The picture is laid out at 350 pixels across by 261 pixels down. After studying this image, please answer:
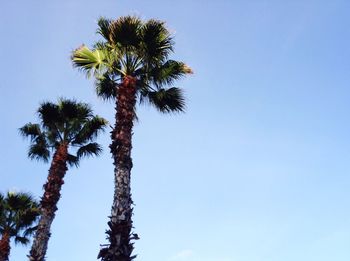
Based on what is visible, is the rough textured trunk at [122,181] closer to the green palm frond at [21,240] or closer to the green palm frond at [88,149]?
the green palm frond at [88,149]

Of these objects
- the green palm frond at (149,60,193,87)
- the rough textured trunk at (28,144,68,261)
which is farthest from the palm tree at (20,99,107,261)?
the green palm frond at (149,60,193,87)

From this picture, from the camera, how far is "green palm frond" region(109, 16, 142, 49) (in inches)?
545

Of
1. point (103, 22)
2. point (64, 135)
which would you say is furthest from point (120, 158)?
point (64, 135)

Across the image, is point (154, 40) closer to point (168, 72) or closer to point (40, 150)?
point (168, 72)

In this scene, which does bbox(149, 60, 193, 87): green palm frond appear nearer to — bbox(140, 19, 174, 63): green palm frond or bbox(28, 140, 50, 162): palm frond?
bbox(140, 19, 174, 63): green palm frond

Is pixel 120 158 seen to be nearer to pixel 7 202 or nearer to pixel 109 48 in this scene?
pixel 109 48

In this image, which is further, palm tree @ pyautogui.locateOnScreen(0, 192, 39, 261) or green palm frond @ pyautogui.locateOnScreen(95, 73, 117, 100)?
palm tree @ pyautogui.locateOnScreen(0, 192, 39, 261)

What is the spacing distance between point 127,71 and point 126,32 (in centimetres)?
132

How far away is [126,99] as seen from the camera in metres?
12.4

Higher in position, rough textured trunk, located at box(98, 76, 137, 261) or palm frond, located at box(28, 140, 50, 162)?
palm frond, located at box(28, 140, 50, 162)

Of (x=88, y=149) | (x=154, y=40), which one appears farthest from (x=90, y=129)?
(x=154, y=40)

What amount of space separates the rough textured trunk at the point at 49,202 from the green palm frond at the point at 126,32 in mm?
6020

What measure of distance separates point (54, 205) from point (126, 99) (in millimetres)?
6213

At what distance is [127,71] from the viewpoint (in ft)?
45.3
